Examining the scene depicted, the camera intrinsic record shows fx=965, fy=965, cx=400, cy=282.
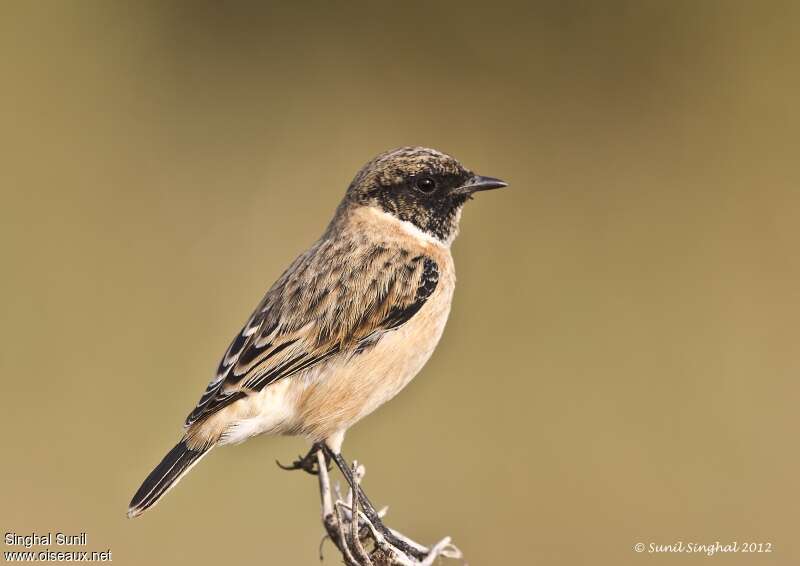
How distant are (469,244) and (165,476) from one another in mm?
3486

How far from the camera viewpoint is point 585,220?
7316mm

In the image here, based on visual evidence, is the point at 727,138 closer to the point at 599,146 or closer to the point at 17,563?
the point at 599,146

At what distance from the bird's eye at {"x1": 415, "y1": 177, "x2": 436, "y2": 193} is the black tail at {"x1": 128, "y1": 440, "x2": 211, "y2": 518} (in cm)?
151

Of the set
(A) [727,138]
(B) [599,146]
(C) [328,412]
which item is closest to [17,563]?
(C) [328,412]

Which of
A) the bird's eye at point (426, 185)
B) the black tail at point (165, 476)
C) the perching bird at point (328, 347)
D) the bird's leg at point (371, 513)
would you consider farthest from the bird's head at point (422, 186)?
the black tail at point (165, 476)

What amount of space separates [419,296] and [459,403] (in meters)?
2.23

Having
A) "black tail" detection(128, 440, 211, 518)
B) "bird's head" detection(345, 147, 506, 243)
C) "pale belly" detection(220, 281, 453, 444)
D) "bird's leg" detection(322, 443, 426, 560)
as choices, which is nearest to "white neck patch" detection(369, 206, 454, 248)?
"bird's head" detection(345, 147, 506, 243)

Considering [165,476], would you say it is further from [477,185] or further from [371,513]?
[477,185]

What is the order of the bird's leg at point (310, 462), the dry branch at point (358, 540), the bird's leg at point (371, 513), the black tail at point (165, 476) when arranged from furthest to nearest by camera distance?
the bird's leg at point (310, 462)
the black tail at point (165, 476)
the bird's leg at point (371, 513)
the dry branch at point (358, 540)

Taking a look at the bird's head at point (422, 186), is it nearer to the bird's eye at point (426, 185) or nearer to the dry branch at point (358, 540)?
the bird's eye at point (426, 185)

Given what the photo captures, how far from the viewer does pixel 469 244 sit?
21.4 feet

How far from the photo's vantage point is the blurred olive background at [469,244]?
224 inches

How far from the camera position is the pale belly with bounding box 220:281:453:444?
3816 millimetres

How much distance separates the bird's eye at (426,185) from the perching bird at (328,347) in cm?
28
